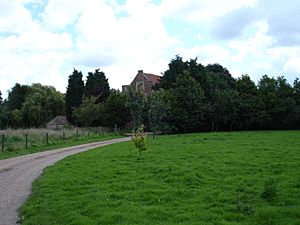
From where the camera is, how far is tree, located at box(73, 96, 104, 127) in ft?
228

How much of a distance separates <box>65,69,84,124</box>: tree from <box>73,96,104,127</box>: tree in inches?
330

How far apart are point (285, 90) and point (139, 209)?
60.6 m

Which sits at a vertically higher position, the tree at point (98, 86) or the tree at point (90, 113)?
the tree at point (98, 86)

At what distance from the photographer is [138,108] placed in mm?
45844

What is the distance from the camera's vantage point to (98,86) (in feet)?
255

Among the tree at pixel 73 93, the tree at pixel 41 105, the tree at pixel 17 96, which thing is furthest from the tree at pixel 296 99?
the tree at pixel 17 96

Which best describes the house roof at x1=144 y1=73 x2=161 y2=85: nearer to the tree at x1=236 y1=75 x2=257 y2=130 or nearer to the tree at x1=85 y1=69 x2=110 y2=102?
the tree at x1=85 y1=69 x2=110 y2=102

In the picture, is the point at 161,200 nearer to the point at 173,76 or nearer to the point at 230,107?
the point at 230,107

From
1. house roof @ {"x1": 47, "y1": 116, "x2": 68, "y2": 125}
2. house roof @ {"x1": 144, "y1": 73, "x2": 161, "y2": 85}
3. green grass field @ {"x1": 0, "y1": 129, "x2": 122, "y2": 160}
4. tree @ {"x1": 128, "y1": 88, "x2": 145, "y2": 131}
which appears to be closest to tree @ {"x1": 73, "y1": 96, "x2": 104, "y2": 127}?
house roof @ {"x1": 47, "y1": 116, "x2": 68, "y2": 125}

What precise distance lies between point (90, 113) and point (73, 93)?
41.4 feet

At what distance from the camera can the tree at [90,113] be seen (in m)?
69.6

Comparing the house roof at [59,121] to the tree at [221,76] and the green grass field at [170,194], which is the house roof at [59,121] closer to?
the tree at [221,76]

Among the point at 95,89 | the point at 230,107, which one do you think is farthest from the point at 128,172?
the point at 95,89

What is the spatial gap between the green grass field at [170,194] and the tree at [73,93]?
62508 mm
